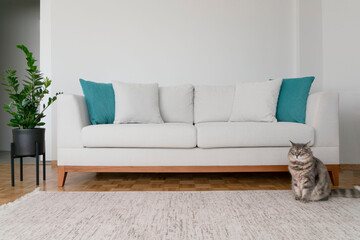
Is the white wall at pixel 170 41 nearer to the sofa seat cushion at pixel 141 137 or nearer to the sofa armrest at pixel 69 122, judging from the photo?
the sofa armrest at pixel 69 122

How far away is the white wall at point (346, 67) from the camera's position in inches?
123

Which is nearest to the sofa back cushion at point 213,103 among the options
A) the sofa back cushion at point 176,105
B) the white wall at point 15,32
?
the sofa back cushion at point 176,105

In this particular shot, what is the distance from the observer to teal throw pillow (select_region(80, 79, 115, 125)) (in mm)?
2604

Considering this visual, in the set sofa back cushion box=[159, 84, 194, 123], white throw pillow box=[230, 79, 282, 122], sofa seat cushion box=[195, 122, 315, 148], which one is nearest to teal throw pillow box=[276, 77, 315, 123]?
white throw pillow box=[230, 79, 282, 122]

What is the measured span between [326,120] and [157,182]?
5.18 ft

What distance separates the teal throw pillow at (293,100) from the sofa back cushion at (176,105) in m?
0.93

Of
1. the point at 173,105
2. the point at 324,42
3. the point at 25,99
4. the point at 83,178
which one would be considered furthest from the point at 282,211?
the point at 324,42

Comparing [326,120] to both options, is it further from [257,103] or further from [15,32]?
[15,32]

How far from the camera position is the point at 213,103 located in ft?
9.69

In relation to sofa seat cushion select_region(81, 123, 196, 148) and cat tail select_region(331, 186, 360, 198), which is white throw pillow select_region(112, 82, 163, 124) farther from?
cat tail select_region(331, 186, 360, 198)

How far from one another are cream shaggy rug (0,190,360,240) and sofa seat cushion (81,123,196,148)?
425mm

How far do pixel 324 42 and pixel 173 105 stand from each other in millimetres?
2148

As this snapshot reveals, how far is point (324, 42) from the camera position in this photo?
341 cm

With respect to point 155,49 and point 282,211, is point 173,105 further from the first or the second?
point 282,211
